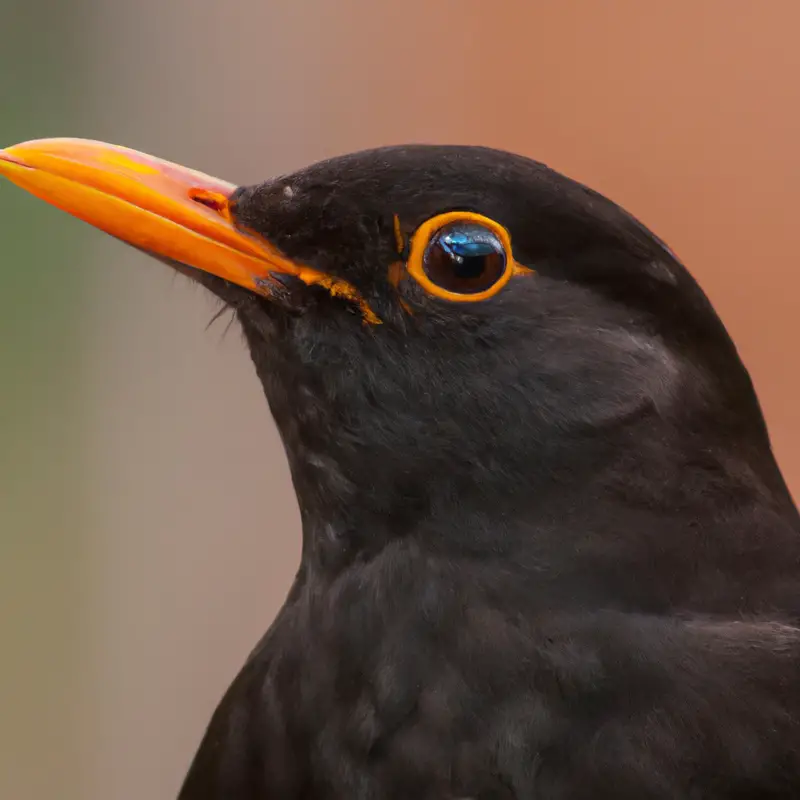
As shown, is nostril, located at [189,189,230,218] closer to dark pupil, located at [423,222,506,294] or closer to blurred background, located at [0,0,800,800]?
dark pupil, located at [423,222,506,294]

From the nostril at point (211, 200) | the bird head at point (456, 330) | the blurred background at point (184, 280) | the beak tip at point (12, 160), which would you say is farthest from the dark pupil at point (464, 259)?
the blurred background at point (184, 280)

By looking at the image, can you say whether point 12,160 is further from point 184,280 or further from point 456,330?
point 184,280

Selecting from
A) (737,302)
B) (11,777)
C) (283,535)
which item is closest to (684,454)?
(737,302)

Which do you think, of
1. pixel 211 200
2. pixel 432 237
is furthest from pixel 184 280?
pixel 432 237

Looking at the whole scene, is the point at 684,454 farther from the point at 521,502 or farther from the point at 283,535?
the point at 283,535

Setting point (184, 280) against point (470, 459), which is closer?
point (470, 459)

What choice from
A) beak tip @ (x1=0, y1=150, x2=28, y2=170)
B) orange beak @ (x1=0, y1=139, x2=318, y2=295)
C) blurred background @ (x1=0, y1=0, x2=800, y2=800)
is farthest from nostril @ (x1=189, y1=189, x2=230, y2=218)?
blurred background @ (x1=0, y1=0, x2=800, y2=800)

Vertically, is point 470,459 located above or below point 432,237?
below

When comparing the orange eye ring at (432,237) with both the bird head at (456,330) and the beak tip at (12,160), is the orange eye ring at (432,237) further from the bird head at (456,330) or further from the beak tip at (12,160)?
the beak tip at (12,160)
